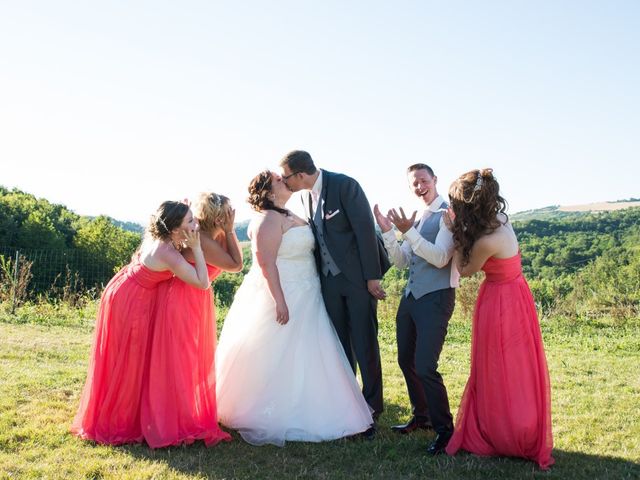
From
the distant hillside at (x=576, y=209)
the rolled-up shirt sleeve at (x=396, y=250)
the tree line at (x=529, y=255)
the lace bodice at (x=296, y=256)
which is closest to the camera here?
the rolled-up shirt sleeve at (x=396, y=250)

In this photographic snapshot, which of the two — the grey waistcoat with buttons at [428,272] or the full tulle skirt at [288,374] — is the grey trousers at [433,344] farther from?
the full tulle skirt at [288,374]

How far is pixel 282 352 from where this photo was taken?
5.43m

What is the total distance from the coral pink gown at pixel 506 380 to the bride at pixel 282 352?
994 millimetres

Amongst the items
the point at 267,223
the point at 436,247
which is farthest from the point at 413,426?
the point at 267,223

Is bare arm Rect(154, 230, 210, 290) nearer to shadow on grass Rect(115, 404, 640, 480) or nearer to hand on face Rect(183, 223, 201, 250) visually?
hand on face Rect(183, 223, 201, 250)

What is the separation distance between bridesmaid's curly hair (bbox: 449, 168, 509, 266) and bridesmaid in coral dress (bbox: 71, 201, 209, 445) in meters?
2.01

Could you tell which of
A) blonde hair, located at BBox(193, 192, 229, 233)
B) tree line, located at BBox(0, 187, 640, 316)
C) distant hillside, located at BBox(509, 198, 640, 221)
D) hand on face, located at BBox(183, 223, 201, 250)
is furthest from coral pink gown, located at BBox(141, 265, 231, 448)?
distant hillside, located at BBox(509, 198, 640, 221)

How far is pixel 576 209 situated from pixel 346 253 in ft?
197

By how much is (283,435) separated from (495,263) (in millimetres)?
2135

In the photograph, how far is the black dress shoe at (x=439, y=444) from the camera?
16.3ft

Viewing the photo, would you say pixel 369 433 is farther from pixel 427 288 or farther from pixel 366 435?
pixel 427 288

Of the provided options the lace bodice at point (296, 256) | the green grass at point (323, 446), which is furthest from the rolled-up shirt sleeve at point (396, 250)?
the green grass at point (323, 446)

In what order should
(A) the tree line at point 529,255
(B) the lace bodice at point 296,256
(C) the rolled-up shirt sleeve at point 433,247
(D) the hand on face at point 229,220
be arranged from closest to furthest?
(C) the rolled-up shirt sleeve at point 433,247
(D) the hand on face at point 229,220
(B) the lace bodice at point 296,256
(A) the tree line at point 529,255

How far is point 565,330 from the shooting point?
12492 mm
